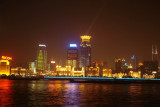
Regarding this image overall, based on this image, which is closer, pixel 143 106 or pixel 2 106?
pixel 2 106

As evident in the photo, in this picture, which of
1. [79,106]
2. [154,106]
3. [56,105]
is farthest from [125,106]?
[56,105]

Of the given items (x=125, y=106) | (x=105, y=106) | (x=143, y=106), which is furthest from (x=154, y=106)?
(x=105, y=106)

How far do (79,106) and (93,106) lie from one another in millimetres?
2098

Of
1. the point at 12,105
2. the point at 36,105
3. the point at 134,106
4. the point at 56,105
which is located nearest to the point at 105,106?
the point at 134,106

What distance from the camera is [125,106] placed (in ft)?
117

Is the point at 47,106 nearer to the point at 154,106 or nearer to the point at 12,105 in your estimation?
the point at 12,105

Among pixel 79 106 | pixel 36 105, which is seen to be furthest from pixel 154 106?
pixel 36 105

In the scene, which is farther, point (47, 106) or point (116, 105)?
point (116, 105)

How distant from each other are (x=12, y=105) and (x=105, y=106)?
13822 mm

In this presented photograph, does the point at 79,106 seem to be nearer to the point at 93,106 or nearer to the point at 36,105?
the point at 93,106

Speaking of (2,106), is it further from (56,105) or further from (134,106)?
(134,106)

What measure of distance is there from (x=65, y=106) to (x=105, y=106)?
19.7 ft

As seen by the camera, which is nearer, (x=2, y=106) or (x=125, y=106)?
(x=2, y=106)

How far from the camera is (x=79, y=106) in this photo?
34750 millimetres
